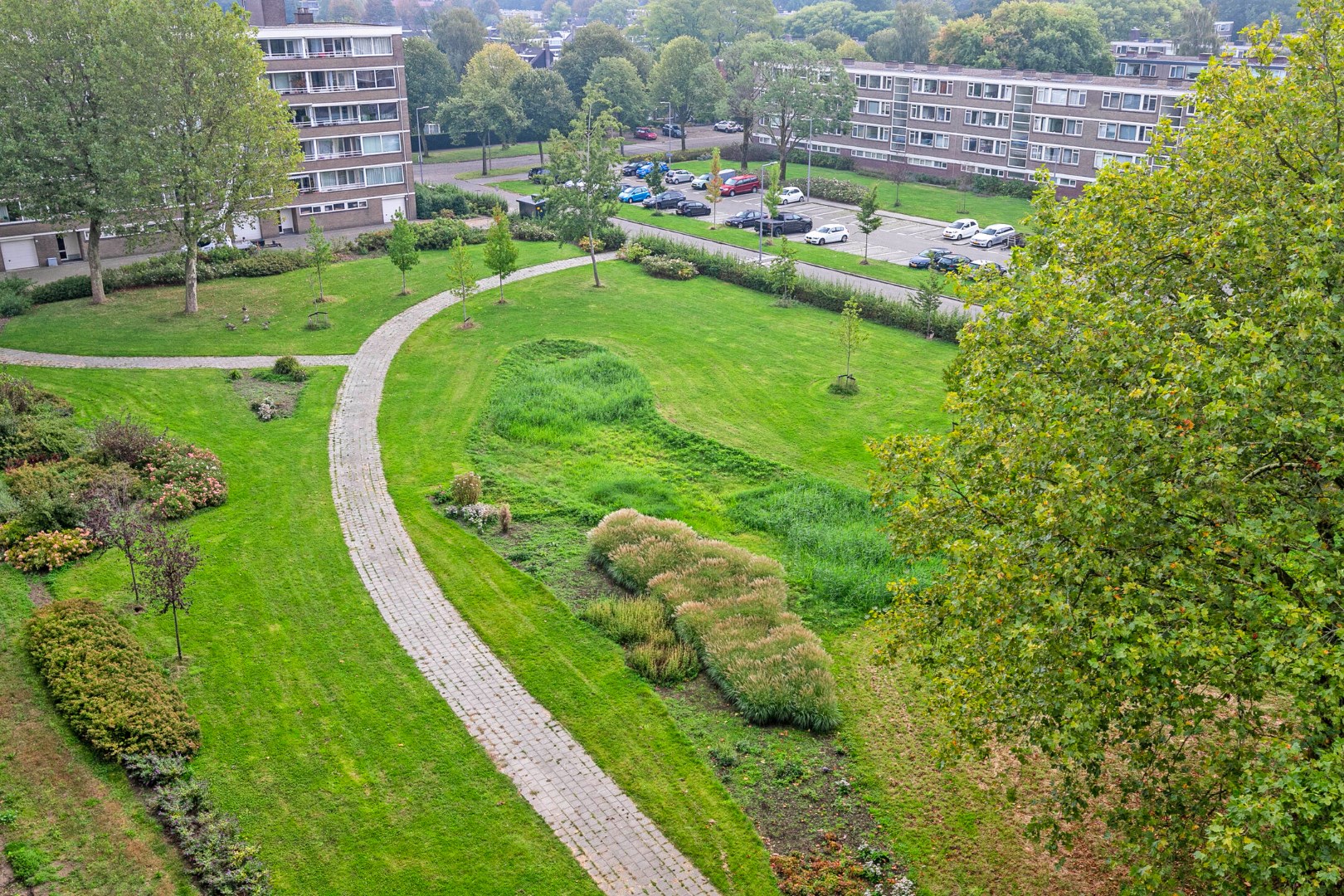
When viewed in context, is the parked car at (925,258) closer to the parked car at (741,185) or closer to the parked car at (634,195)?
the parked car at (741,185)

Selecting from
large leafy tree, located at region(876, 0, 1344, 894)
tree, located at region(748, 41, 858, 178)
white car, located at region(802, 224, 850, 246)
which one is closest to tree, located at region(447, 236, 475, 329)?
white car, located at region(802, 224, 850, 246)

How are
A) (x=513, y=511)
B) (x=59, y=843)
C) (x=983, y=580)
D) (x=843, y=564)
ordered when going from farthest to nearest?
(x=513, y=511), (x=843, y=564), (x=59, y=843), (x=983, y=580)

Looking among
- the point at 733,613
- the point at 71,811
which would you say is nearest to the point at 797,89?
the point at 733,613

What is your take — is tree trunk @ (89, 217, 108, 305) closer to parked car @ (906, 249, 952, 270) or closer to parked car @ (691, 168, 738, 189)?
parked car @ (906, 249, 952, 270)

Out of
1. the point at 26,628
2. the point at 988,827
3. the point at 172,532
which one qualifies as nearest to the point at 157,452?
the point at 172,532

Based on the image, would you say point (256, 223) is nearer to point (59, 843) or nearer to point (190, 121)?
point (190, 121)

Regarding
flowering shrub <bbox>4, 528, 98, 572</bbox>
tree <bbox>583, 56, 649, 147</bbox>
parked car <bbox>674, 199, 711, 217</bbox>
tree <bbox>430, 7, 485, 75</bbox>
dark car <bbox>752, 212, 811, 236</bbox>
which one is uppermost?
tree <bbox>430, 7, 485, 75</bbox>

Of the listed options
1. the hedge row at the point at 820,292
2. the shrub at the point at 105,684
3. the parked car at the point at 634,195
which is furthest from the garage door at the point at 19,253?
the shrub at the point at 105,684

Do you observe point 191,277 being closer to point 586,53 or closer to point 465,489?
point 465,489
